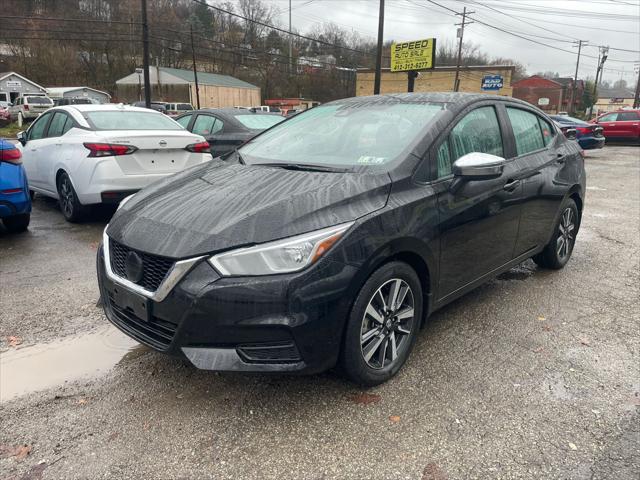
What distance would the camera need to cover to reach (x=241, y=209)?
2.39 metres

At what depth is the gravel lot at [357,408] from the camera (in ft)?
6.95

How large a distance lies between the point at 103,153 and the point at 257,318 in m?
4.46

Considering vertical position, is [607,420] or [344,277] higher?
[344,277]

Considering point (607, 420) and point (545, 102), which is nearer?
point (607, 420)

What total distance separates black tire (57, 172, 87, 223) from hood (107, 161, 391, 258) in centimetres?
369

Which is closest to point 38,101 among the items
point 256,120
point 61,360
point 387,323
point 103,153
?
point 256,120

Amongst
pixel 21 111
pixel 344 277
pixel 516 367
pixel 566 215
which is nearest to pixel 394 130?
pixel 344 277

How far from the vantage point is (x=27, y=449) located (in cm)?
220

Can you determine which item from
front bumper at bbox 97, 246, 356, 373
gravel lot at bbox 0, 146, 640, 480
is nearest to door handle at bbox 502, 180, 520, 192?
gravel lot at bbox 0, 146, 640, 480

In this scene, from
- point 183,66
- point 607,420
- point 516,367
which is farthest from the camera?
point 183,66

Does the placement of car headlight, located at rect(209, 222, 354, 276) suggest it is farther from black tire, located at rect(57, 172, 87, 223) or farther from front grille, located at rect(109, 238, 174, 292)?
black tire, located at rect(57, 172, 87, 223)

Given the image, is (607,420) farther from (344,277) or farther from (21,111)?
(21,111)

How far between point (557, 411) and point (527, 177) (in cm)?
189

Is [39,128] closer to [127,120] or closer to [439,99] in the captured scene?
[127,120]
